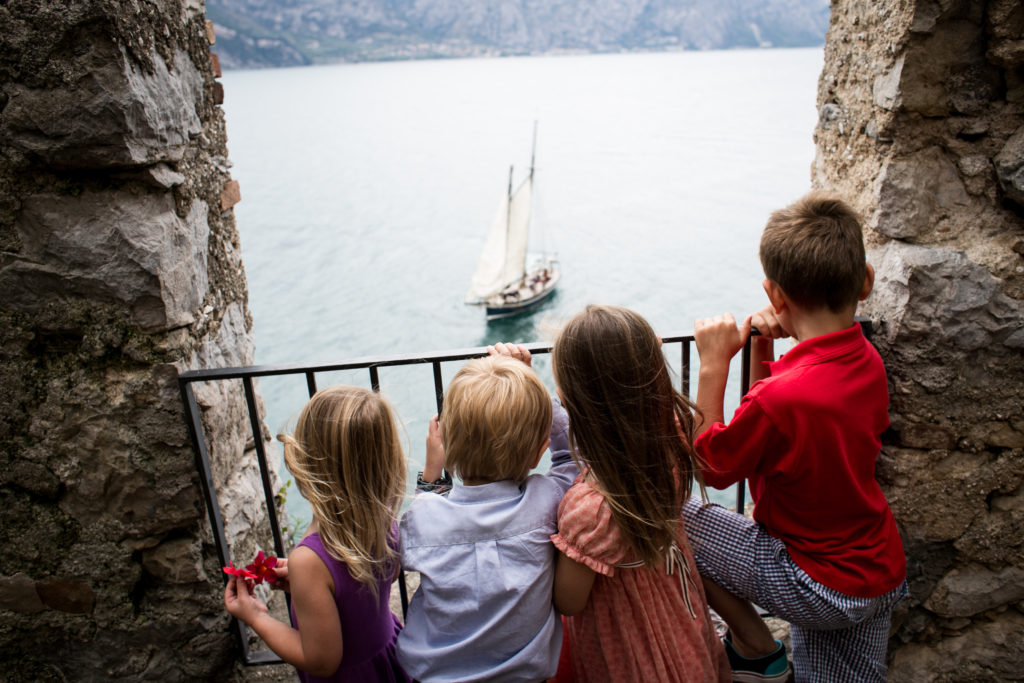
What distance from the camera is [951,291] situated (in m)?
1.68

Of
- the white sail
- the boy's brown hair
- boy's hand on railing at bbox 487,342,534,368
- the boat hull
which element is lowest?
the boat hull

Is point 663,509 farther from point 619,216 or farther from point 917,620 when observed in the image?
point 619,216

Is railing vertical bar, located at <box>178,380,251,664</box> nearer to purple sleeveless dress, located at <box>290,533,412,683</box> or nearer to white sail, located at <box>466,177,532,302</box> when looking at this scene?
purple sleeveless dress, located at <box>290,533,412,683</box>

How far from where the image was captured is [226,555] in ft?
6.08

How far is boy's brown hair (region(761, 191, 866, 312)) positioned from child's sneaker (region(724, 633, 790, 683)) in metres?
0.87

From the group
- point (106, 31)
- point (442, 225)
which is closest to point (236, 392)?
point (106, 31)

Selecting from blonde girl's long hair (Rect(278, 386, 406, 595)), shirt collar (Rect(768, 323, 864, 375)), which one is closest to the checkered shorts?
shirt collar (Rect(768, 323, 864, 375))

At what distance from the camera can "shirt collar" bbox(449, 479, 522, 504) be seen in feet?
4.44

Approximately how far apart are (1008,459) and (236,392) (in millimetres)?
2196

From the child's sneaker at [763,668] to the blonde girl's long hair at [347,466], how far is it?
964mm

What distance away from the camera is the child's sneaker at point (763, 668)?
1671 millimetres

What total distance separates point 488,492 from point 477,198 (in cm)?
4213

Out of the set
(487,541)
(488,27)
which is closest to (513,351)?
(487,541)

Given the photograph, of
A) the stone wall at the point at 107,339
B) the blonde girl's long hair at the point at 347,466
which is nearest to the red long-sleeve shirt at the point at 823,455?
the blonde girl's long hair at the point at 347,466
